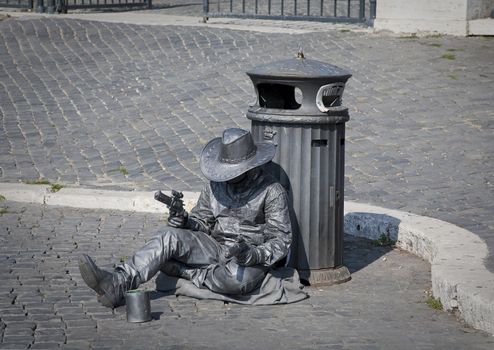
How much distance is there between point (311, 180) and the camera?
6.79 meters

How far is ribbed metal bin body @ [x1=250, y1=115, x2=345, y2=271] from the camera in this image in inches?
267

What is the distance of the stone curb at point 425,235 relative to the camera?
231 inches

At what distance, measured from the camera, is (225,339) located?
5.73 meters

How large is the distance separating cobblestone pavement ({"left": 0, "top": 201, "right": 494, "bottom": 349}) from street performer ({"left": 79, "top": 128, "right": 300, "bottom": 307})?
0.17 m

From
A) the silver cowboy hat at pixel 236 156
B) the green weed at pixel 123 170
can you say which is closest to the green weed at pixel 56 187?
the green weed at pixel 123 170

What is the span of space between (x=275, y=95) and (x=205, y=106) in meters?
4.97

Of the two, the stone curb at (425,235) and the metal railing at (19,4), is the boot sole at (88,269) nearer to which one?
the stone curb at (425,235)

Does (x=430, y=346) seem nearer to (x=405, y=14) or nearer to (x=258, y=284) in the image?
(x=258, y=284)

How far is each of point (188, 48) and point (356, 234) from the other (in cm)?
705

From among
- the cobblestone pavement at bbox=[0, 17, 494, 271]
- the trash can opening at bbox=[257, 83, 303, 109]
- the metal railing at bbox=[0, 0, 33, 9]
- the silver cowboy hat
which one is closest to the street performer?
the silver cowboy hat

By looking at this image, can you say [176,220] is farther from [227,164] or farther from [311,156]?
[311,156]

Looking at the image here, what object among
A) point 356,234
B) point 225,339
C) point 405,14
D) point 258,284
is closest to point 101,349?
point 225,339

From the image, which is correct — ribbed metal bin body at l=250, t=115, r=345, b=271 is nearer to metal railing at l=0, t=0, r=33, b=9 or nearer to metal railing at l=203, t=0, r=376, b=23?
metal railing at l=203, t=0, r=376, b=23

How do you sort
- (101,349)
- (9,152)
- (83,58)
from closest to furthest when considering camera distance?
(101,349)
(9,152)
(83,58)
